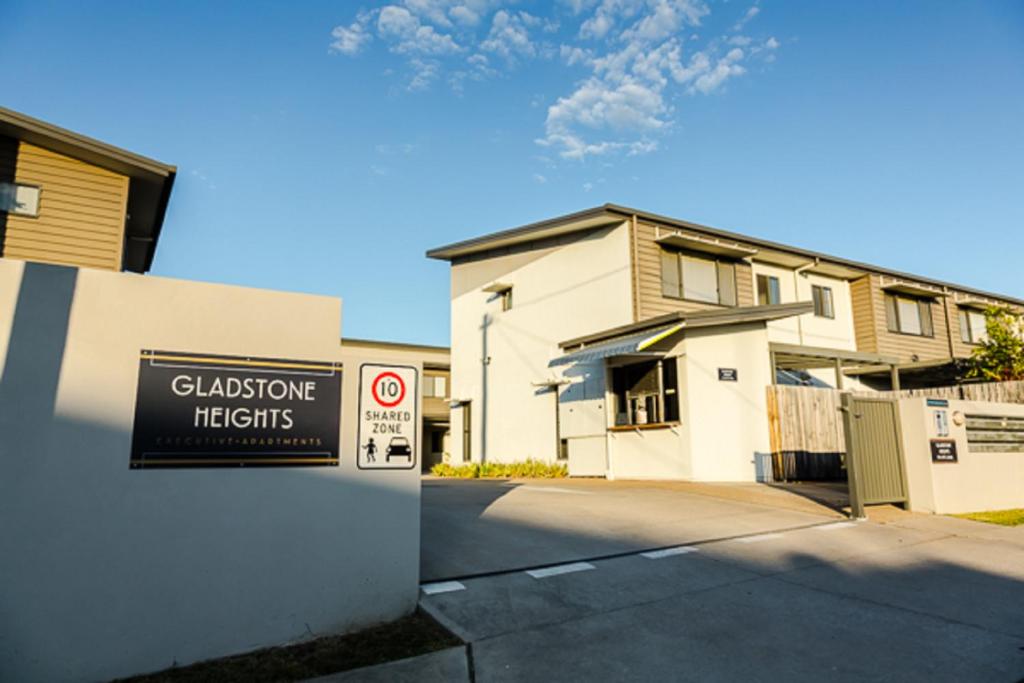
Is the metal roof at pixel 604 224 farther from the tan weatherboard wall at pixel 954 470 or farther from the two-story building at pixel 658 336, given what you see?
the tan weatherboard wall at pixel 954 470

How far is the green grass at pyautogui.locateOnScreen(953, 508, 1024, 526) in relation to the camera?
8875mm

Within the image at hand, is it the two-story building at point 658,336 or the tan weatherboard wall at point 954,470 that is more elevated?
the two-story building at point 658,336

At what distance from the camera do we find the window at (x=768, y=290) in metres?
20.1

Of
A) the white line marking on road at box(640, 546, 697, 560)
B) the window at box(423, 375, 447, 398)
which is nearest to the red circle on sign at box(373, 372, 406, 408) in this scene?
the white line marking on road at box(640, 546, 697, 560)

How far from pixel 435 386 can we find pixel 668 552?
2874cm

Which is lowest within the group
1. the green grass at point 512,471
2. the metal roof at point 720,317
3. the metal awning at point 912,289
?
the green grass at point 512,471

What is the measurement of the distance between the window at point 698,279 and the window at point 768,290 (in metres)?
1.74

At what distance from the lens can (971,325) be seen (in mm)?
25375

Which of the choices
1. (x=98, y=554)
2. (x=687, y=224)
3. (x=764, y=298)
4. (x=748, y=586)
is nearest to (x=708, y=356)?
(x=687, y=224)

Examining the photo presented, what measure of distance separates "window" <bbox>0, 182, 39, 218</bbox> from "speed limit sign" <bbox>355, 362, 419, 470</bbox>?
9911mm

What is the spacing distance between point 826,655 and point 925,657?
63 cm

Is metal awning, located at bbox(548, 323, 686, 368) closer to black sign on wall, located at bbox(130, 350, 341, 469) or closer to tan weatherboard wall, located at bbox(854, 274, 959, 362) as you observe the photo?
black sign on wall, located at bbox(130, 350, 341, 469)

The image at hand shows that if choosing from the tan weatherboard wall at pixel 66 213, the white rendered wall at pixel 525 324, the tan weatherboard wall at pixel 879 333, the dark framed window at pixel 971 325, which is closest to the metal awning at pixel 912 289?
the tan weatherboard wall at pixel 879 333

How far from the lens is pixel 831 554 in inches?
263
